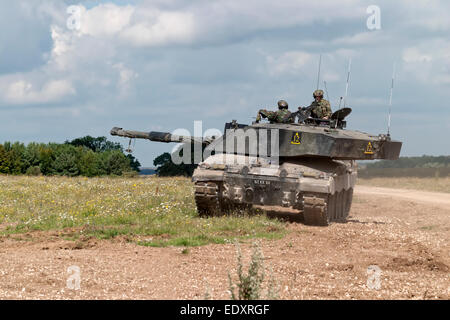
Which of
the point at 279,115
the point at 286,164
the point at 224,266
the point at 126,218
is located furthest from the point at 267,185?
the point at 224,266

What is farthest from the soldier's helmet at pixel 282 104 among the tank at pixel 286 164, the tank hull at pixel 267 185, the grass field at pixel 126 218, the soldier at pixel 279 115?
the grass field at pixel 126 218

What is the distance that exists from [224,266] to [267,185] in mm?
5488

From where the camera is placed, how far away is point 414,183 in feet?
123

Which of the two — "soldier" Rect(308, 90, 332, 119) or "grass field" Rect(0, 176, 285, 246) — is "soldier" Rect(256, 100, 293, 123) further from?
"grass field" Rect(0, 176, 285, 246)

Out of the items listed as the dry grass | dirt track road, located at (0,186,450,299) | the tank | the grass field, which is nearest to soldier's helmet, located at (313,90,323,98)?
the tank

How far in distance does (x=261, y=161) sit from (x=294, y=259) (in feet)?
17.9

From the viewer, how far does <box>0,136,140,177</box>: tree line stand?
152ft

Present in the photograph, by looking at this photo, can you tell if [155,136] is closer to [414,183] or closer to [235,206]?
[235,206]

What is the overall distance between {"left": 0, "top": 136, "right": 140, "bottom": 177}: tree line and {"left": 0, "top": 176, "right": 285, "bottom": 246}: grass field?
23668 millimetres

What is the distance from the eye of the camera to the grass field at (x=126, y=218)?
13586 millimetres

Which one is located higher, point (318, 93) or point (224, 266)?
point (318, 93)
